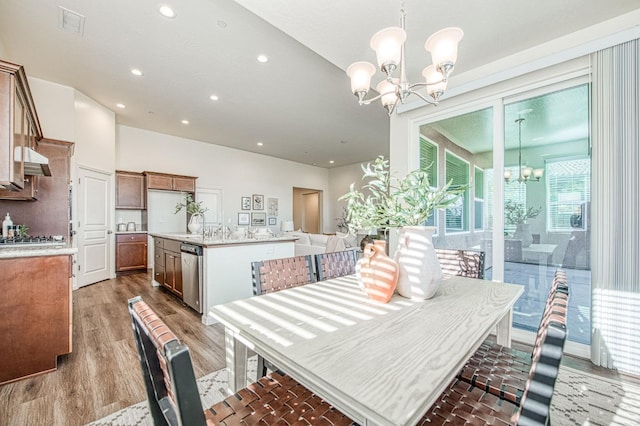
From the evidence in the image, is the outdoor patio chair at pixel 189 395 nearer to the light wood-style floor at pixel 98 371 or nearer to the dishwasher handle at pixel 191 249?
the light wood-style floor at pixel 98 371

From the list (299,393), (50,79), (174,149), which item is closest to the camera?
(299,393)

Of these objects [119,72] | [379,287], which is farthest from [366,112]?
[379,287]

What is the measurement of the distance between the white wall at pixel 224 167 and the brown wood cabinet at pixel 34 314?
4.68 metres

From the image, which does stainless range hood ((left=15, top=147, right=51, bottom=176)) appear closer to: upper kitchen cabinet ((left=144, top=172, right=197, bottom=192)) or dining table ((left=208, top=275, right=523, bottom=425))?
upper kitchen cabinet ((left=144, top=172, right=197, bottom=192))

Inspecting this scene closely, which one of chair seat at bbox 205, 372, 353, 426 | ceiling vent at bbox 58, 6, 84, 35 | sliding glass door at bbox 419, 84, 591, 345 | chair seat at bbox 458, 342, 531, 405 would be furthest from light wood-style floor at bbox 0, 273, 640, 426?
ceiling vent at bbox 58, 6, 84, 35

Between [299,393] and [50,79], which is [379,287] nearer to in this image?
[299,393]

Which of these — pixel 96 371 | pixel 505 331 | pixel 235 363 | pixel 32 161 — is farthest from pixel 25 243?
pixel 505 331

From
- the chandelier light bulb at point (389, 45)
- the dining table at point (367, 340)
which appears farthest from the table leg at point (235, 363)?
the chandelier light bulb at point (389, 45)

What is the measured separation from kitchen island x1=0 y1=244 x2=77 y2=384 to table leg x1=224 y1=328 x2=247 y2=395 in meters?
1.80

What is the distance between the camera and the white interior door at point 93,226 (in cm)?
458

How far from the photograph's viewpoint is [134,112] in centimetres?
516

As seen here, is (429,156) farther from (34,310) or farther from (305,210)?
(305,210)

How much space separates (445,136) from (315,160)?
6.23 meters

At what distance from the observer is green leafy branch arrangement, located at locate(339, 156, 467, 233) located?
4.36 feet
